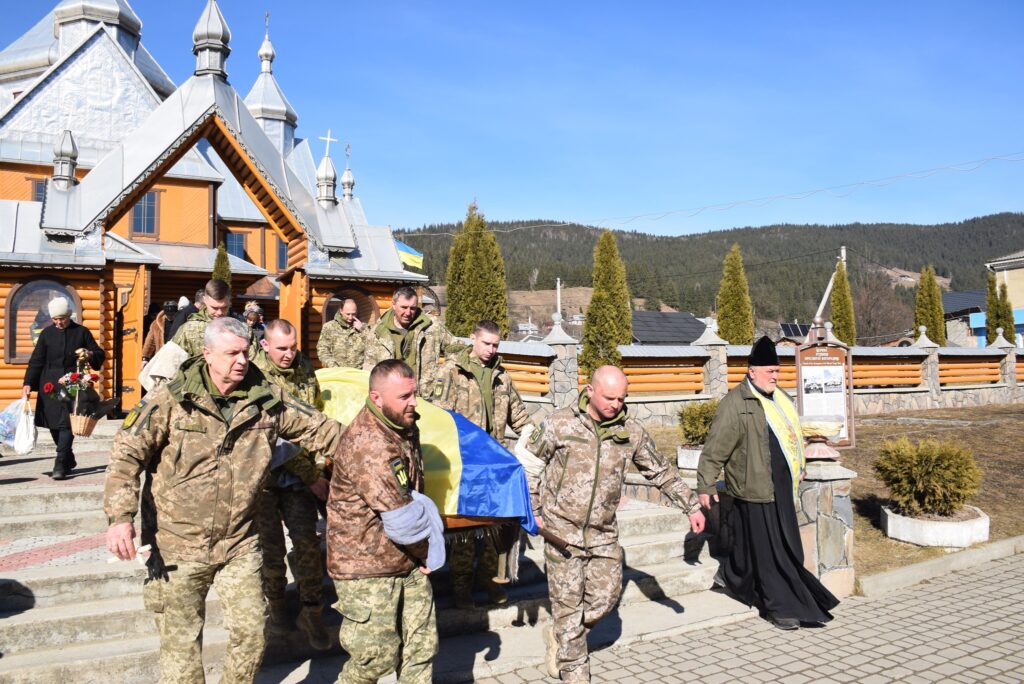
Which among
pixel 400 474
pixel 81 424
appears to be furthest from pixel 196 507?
pixel 81 424

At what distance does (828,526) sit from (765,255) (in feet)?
426

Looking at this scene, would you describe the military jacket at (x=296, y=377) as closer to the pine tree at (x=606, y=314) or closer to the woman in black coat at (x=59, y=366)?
the woman in black coat at (x=59, y=366)

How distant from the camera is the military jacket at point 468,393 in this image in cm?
581

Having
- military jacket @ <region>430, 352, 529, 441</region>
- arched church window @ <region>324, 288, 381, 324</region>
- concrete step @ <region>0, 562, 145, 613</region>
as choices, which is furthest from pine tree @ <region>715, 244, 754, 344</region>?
concrete step @ <region>0, 562, 145, 613</region>

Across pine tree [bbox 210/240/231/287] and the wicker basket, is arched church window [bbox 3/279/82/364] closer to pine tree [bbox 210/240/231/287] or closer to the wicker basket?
the wicker basket

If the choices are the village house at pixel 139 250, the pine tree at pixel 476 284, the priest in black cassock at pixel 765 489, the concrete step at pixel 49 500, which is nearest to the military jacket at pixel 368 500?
the priest in black cassock at pixel 765 489

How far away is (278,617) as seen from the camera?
4910mm

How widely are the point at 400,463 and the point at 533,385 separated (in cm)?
1211

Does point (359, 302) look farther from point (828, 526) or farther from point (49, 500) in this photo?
point (828, 526)

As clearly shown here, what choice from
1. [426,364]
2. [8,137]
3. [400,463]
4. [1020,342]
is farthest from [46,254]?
[1020,342]

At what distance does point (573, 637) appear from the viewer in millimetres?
4562

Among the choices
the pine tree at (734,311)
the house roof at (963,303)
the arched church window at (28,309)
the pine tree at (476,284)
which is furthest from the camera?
the house roof at (963,303)

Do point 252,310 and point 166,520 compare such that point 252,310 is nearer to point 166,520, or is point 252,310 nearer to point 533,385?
point 166,520

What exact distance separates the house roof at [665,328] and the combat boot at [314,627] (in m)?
28.9
